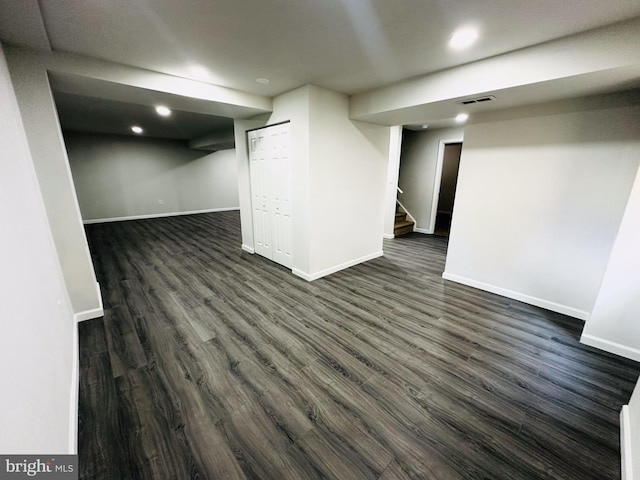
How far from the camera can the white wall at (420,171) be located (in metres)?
6.29

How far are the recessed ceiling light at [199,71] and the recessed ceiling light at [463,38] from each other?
230 centimetres

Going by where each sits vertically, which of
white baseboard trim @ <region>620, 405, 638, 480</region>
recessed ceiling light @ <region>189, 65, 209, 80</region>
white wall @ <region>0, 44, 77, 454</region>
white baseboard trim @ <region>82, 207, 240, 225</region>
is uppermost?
recessed ceiling light @ <region>189, 65, 209, 80</region>

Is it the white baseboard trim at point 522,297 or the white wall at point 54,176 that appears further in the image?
the white baseboard trim at point 522,297

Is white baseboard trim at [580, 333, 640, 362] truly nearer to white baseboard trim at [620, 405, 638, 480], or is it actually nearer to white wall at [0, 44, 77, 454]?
white baseboard trim at [620, 405, 638, 480]

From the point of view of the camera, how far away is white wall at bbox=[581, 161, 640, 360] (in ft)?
6.67

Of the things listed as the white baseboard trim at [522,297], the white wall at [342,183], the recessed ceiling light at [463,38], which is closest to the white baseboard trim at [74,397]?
the white wall at [342,183]

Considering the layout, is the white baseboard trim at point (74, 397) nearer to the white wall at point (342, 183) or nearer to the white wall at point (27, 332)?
the white wall at point (27, 332)

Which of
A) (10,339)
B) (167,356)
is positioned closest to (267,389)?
(167,356)

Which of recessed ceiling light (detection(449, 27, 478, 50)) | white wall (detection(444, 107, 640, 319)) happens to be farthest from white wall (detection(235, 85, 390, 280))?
recessed ceiling light (detection(449, 27, 478, 50))

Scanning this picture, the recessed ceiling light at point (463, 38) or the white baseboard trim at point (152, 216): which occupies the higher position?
the recessed ceiling light at point (463, 38)

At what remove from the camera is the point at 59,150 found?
2.32m

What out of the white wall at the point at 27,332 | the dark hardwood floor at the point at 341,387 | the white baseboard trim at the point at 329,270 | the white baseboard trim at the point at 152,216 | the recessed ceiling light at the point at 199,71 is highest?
the recessed ceiling light at the point at 199,71

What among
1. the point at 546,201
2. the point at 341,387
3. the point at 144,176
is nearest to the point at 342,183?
the point at 546,201

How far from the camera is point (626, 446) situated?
141 centimetres
